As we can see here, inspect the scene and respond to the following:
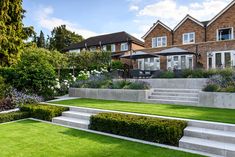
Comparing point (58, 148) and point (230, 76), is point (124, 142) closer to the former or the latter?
point (58, 148)

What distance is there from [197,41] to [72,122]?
74.4 feet

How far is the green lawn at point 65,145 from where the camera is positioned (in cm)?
654

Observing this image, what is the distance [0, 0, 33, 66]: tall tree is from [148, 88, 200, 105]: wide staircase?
15819mm

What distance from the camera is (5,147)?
287 inches

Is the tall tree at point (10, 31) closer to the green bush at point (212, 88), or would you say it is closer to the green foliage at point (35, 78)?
the green foliage at point (35, 78)

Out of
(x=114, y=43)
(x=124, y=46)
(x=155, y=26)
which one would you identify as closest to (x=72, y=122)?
(x=155, y=26)

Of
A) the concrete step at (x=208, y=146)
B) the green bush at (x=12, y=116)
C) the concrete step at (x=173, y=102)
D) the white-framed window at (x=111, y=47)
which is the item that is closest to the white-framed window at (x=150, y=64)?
the white-framed window at (x=111, y=47)

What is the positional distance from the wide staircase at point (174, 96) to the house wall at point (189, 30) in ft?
53.0

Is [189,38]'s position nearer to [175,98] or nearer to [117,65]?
[117,65]

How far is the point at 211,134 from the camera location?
711cm

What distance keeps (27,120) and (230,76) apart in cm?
1063

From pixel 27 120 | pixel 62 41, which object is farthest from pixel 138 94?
pixel 62 41

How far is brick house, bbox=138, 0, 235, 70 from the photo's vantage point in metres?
24.4

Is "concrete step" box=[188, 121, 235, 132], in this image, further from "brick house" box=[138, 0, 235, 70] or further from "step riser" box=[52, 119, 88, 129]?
"brick house" box=[138, 0, 235, 70]
